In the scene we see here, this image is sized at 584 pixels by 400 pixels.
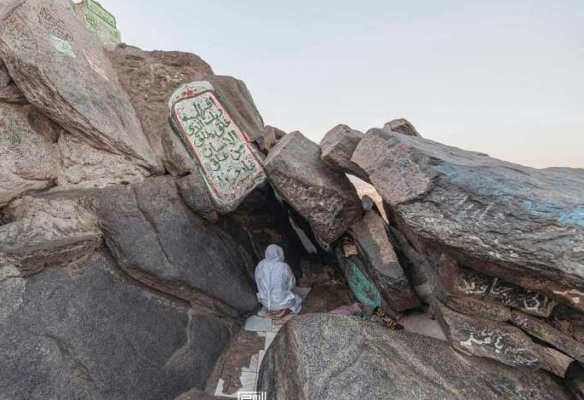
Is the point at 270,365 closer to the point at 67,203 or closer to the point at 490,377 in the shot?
the point at 490,377

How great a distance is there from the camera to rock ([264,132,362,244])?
4781 mm

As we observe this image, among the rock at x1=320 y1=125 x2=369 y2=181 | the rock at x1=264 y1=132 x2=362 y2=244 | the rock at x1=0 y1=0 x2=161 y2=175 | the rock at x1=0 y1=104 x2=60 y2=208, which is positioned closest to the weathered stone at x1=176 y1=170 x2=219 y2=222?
the rock at x1=0 y1=0 x2=161 y2=175

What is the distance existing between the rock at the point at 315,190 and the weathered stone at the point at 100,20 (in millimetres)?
8565

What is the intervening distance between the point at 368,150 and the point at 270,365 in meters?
3.15

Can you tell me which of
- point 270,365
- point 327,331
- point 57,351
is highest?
point 327,331

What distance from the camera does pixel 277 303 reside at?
19.2ft

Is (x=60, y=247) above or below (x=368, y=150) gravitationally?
below

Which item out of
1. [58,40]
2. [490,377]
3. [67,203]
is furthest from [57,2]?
[490,377]

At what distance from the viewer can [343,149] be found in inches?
183

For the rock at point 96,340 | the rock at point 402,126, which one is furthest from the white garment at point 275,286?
the rock at point 402,126

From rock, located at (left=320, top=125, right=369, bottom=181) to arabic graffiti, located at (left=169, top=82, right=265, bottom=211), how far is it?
60.9 inches

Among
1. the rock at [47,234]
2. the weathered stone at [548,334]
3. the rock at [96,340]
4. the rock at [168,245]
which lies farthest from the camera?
the rock at [168,245]

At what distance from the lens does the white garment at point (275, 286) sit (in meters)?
5.87

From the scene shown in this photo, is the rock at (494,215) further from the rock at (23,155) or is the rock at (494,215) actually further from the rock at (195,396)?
the rock at (23,155)
